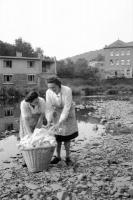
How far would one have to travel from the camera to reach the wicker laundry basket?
19.2 feet

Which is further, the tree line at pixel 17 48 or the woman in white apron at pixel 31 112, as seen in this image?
the tree line at pixel 17 48

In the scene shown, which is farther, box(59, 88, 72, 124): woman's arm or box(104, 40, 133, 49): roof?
box(104, 40, 133, 49): roof

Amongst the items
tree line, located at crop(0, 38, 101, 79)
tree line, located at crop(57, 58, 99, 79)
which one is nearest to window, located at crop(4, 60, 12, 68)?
tree line, located at crop(0, 38, 101, 79)

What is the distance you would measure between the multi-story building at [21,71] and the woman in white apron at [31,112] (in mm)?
36945

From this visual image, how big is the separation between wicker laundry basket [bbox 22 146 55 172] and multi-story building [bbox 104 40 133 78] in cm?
7121

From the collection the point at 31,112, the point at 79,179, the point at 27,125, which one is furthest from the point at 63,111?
the point at 79,179

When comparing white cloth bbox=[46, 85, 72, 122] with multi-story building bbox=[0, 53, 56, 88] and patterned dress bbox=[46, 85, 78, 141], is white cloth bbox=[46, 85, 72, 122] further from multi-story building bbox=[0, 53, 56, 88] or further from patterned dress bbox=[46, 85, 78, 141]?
multi-story building bbox=[0, 53, 56, 88]

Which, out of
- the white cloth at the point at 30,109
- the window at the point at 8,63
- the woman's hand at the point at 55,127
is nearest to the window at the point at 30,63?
the window at the point at 8,63

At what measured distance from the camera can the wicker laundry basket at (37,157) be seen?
586 cm

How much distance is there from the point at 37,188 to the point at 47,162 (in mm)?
1051

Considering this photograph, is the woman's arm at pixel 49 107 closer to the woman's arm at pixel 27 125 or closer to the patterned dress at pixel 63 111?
the patterned dress at pixel 63 111

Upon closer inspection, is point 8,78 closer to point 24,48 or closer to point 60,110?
point 24,48

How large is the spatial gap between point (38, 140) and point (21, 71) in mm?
39452

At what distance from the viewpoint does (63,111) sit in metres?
A: 6.11
